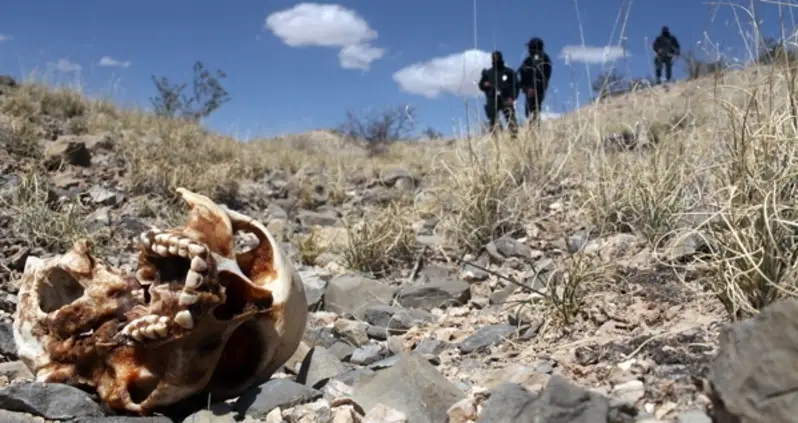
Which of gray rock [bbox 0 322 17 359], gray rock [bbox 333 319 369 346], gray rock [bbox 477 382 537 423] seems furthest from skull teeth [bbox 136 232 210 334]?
gray rock [bbox 333 319 369 346]

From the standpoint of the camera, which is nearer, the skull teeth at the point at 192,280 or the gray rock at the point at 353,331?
the skull teeth at the point at 192,280

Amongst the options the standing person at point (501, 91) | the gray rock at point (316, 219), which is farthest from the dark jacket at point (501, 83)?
the gray rock at point (316, 219)

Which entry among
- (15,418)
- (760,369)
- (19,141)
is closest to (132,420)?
(15,418)

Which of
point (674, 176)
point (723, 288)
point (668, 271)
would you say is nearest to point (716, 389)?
point (723, 288)

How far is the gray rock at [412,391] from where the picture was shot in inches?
82.3

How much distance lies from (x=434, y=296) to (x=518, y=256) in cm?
77

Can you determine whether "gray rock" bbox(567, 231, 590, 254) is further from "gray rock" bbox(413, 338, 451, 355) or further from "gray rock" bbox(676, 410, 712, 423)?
"gray rock" bbox(676, 410, 712, 423)

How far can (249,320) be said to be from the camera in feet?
7.62

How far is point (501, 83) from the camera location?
891 centimetres

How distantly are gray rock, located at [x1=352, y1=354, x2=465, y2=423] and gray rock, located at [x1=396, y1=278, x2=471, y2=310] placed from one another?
5.00 feet

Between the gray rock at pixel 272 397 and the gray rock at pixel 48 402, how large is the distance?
1.38ft

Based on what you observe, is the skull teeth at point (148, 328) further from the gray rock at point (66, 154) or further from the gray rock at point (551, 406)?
the gray rock at point (66, 154)

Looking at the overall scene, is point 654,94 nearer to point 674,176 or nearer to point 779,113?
point 674,176

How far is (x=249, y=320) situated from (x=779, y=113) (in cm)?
207
